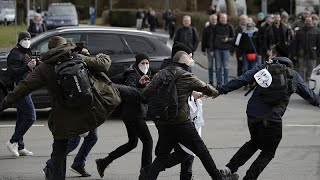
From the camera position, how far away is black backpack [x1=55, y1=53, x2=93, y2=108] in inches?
290

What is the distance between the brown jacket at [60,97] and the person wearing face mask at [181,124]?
507mm

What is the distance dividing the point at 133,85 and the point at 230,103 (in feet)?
27.1

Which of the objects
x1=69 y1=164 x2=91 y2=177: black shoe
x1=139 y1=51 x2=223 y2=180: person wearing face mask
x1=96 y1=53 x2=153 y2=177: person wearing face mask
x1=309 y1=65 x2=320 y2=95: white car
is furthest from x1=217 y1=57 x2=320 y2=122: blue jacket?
x1=309 y1=65 x2=320 y2=95: white car

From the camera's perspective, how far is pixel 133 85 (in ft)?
28.6

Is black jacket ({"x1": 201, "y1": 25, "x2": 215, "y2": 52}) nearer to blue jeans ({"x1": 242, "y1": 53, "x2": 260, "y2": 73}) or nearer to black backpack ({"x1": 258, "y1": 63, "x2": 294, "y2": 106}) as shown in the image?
blue jeans ({"x1": 242, "y1": 53, "x2": 260, "y2": 73})

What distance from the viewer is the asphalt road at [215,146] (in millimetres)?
9617

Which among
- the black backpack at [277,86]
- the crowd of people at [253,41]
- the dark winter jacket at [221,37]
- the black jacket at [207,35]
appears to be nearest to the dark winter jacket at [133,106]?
the black backpack at [277,86]

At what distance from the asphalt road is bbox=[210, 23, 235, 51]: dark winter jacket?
308cm

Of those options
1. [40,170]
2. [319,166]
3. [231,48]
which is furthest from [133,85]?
[231,48]

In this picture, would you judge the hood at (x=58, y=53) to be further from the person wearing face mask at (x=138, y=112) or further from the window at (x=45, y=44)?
the window at (x=45, y=44)

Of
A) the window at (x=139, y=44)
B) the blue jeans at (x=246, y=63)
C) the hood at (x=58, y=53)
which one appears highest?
the hood at (x=58, y=53)

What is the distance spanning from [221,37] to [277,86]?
1104cm

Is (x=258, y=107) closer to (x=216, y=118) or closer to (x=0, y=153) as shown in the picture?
(x=0, y=153)

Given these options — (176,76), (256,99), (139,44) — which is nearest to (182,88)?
(176,76)
